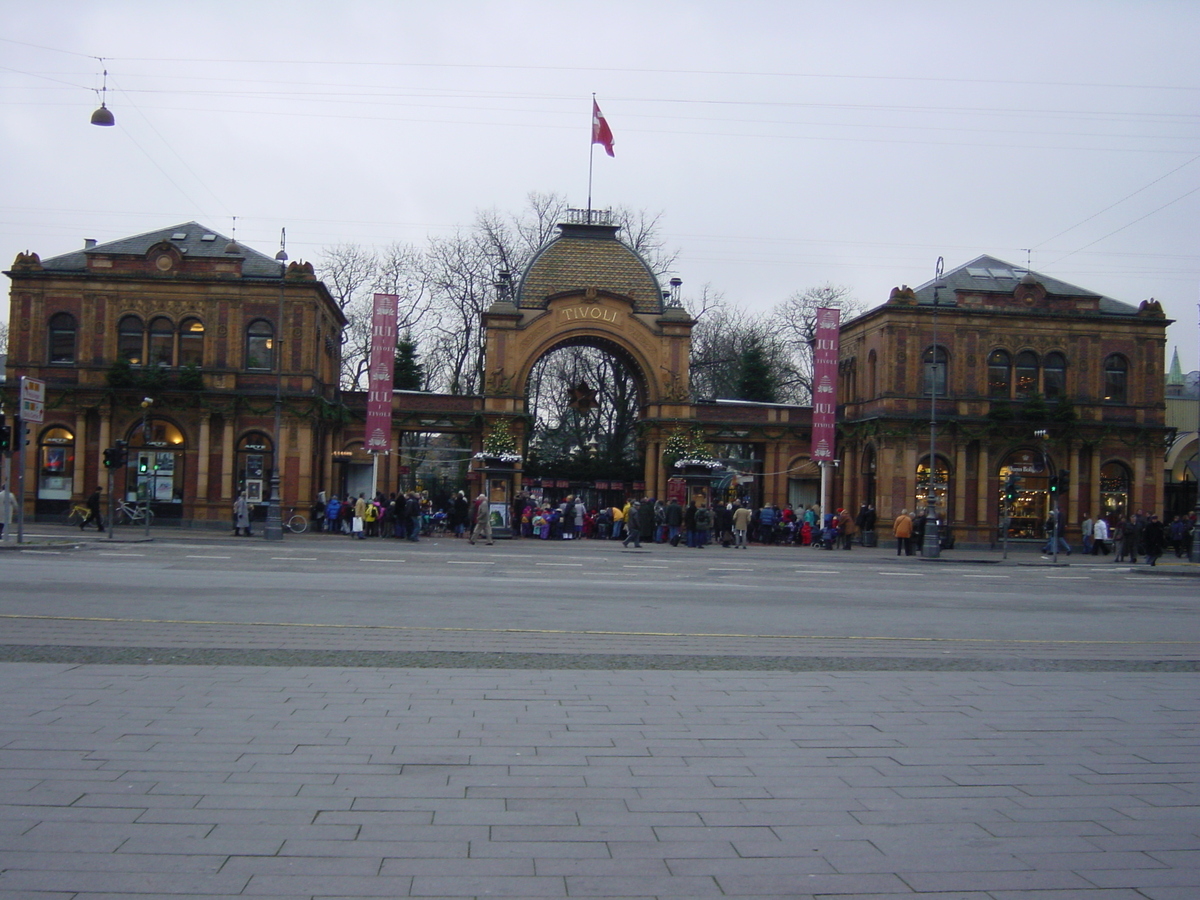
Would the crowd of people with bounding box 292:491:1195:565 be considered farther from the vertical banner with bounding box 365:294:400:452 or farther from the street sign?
the street sign

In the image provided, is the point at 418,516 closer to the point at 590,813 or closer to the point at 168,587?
the point at 168,587

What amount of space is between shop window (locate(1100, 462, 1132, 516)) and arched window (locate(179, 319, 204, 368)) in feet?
127

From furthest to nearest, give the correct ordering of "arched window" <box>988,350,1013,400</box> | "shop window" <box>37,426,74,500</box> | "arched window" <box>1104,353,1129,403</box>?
1. "arched window" <box>1104,353,1129,403</box>
2. "arched window" <box>988,350,1013,400</box>
3. "shop window" <box>37,426,74,500</box>

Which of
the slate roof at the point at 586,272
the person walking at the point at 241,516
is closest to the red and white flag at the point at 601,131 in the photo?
the slate roof at the point at 586,272

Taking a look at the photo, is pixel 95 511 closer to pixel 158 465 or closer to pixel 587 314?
pixel 158 465

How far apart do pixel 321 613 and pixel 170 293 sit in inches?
1325

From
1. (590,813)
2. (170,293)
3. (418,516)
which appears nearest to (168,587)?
(590,813)

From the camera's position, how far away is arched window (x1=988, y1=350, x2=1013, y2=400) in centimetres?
4775

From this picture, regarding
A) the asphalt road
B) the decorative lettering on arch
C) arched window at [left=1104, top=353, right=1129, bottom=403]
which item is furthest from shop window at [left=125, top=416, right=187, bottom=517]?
arched window at [left=1104, top=353, right=1129, bottom=403]

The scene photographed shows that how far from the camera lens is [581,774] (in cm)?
616

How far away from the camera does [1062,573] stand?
30.1 metres

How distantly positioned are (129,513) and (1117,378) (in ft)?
138

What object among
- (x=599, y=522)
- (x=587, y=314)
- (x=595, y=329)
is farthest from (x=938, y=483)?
(x=587, y=314)

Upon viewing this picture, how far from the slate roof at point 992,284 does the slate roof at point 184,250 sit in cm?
2806
